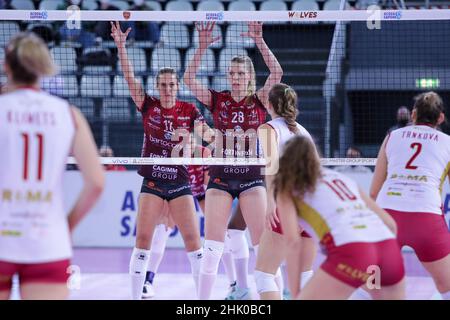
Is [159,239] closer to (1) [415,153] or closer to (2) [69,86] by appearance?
(1) [415,153]

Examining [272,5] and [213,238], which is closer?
[213,238]

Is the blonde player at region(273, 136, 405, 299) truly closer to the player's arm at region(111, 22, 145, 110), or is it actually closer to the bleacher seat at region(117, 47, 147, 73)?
the player's arm at region(111, 22, 145, 110)

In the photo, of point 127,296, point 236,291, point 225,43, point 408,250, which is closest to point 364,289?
point 236,291

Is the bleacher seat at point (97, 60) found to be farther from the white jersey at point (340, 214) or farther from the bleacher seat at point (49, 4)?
the white jersey at point (340, 214)

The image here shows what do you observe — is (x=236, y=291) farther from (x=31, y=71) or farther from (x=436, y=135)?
(x=31, y=71)

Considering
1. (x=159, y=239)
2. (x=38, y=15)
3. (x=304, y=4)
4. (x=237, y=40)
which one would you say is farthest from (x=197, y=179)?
(x=304, y=4)

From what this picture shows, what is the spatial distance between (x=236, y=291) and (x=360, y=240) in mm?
3152

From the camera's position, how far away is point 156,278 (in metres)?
10.3

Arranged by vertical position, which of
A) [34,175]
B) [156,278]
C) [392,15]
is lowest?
[156,278]

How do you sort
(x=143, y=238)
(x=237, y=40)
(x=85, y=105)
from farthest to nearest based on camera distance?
(x=237, y=40) < (x=85, y=105) < (x=143, y=238)

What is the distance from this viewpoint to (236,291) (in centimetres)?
790

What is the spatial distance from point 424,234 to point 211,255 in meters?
2.20

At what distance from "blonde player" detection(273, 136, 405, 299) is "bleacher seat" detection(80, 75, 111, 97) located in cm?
979

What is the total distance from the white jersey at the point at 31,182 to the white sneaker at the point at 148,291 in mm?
4702
